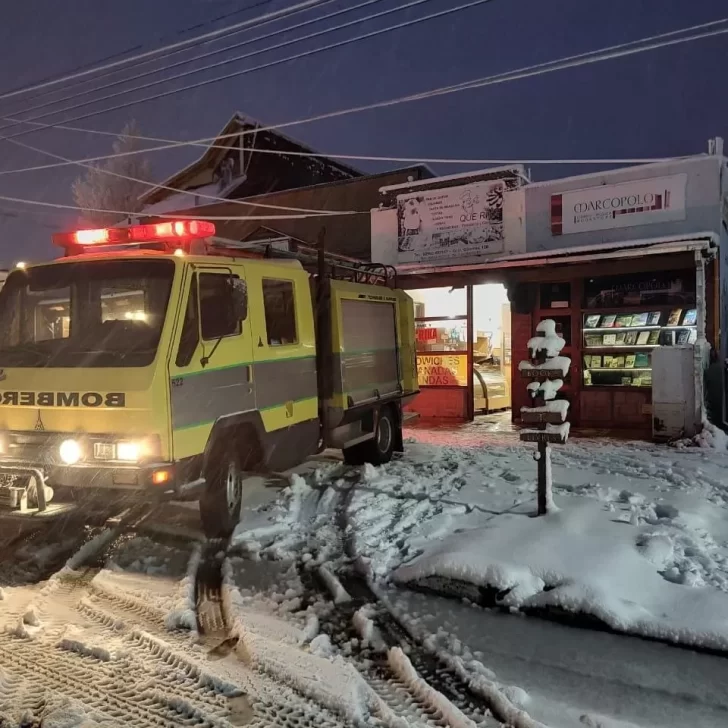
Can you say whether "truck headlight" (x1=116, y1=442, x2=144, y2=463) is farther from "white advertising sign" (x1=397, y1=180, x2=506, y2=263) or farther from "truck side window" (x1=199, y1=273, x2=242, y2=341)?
"white advertising sign" (x1=397, y1=180, x2=506, y2=263)

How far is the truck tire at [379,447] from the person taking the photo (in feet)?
31.4

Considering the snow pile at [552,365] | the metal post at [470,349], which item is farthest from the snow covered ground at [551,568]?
the metal post at [470,349]

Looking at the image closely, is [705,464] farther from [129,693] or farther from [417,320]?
[129,693]

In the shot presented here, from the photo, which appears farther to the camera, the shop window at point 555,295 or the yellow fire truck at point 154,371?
the shop window at point 555,295

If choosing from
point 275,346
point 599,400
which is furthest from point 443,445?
point 275,346

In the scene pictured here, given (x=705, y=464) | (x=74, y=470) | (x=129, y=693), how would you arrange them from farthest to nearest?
(x=705, y=464)
(x=74, y=470)
(x=129, y=693)

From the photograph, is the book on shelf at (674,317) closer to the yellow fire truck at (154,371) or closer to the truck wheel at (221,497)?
the yellow fire truck at (154,371)

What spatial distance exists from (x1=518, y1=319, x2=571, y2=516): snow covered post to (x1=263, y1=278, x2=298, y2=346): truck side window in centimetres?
248

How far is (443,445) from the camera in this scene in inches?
449

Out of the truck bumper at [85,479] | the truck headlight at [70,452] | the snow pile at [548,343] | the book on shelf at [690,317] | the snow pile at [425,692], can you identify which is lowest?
the snow pile at [425,692]

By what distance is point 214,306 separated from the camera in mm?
5852

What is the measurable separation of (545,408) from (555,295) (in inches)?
305

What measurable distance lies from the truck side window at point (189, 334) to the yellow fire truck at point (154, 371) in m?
0.01

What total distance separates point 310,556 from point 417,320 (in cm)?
968
